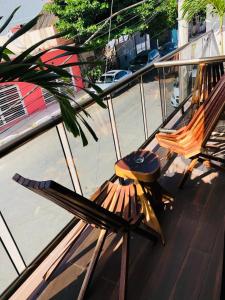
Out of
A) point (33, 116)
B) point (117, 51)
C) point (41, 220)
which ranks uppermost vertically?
point (41, 220)

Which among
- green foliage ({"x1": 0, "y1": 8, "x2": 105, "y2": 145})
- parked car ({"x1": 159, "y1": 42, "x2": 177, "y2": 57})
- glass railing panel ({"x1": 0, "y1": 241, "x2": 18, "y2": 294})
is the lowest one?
parked car ({"x1": 159, "y1": 42, "x2": 177, "y2": 57})

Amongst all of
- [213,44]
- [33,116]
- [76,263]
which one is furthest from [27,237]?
[33,116]

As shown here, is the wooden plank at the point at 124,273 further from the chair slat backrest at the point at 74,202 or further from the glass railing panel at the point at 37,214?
the glass railing panel at the point at 37,214

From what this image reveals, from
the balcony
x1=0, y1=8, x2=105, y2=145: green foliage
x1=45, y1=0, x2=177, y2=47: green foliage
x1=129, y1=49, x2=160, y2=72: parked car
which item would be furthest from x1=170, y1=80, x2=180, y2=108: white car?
x1=129, y1=49, x2=160, y2=72: parked car

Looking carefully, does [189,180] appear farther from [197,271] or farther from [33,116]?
[33,116]

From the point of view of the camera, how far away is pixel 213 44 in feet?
20.0

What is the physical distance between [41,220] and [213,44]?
5599 mm

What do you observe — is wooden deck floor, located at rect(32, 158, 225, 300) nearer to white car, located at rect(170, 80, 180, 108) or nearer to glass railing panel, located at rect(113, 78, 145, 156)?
glass railing panel, located at rect(113, 78, 145, 156)

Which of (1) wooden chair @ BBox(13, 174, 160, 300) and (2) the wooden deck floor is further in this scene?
(2) the wooden deck floor

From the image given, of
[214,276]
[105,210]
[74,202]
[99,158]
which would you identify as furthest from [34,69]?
[99,158]

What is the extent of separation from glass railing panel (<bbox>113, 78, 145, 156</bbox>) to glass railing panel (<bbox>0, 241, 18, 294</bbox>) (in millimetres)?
1603

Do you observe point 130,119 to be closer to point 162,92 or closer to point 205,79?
point 162,92

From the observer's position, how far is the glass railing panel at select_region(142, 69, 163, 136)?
3352 mm

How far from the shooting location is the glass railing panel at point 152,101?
3.35 m
